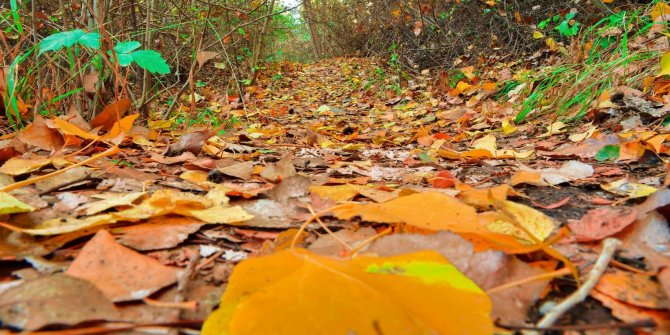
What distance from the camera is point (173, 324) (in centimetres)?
42

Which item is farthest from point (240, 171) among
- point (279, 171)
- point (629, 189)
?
point (629, 189)

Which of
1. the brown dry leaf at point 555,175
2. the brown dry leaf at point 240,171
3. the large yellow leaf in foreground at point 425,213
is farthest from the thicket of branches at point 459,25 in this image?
the large yellow leaf in foreground at point 425,213

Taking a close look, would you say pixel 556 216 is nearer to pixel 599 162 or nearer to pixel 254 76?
pixel 599 162

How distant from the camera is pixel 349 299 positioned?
16.0 inches

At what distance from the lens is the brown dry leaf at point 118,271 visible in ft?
1.60

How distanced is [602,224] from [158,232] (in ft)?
2.20

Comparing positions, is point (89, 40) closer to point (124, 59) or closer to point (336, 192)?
point (124, 59)

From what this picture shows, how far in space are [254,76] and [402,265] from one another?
5688 millimetres

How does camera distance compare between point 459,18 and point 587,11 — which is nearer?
point 587,11

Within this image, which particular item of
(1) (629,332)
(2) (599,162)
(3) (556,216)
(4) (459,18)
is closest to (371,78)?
(4) (459,18)

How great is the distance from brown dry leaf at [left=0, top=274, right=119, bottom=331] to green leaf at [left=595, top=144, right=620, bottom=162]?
1408mm

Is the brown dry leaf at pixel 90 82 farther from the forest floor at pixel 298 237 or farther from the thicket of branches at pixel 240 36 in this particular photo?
the forest floor at pixel 298 237

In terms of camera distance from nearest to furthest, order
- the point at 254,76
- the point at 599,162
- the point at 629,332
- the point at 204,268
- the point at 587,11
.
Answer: the point at 629,332 < the point at 204,268 < the point at 599,162 < the point at 587,11 < the point at 254,76

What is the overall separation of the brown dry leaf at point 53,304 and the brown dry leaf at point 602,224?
621 mm
